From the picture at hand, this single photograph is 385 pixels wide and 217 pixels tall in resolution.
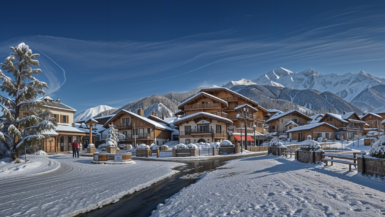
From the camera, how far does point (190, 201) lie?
830cm

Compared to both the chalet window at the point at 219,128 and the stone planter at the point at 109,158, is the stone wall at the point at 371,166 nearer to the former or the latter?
the stone planter at the point at 109,158

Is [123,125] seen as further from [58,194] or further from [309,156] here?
[58,194]

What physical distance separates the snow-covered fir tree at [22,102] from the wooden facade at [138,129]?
3043cm

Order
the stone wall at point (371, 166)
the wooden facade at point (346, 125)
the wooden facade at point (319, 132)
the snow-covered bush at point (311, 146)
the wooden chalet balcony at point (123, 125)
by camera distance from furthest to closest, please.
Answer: the wooden facade at point (346, 125) → the wooden facade at point (319, 132) → the wooden chalet balcony at point (123, 125) → the snow-covered bush at point (311, 146) → the stone wall at point (371, 166)

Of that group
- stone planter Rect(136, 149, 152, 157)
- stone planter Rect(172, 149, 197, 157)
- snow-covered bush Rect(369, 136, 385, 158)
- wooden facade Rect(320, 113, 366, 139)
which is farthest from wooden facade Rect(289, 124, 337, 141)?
snow-covered bush Rect(369, 136, 385, 158)

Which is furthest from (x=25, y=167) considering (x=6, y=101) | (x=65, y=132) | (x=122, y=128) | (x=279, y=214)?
(x=122, y=128)

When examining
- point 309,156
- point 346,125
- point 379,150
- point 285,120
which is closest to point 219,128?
point 285,120

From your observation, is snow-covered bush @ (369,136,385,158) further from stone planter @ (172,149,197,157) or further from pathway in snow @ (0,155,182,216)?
stone planter @ (172,149,197,157)

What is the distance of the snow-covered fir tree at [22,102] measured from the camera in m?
19.8

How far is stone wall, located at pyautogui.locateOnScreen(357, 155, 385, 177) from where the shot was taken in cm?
1020

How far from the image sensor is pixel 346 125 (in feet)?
211

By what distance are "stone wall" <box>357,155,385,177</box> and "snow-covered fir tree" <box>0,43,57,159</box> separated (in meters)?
21.6

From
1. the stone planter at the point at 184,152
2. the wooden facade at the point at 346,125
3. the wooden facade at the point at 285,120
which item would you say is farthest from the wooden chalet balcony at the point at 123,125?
the wooden facade at the point at 346,125

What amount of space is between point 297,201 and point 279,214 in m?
1.27
